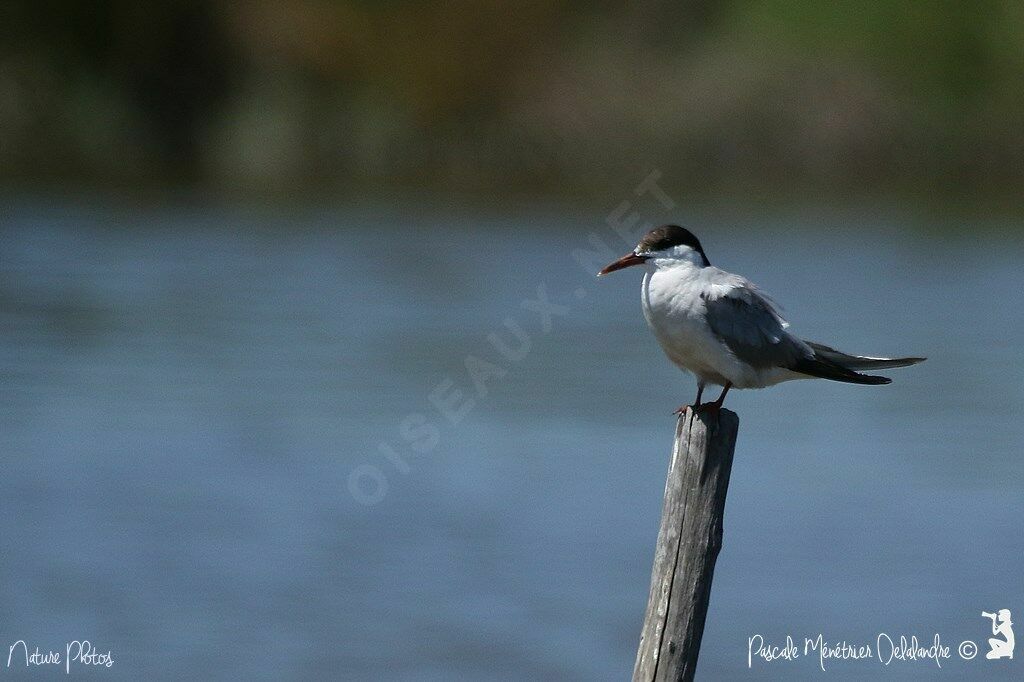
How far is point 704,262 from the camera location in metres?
6.50

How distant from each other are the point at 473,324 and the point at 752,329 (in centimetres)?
1287

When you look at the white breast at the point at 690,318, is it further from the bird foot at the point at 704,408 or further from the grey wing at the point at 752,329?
the bird foot at the point at 704,408

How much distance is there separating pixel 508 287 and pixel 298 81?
15815mm

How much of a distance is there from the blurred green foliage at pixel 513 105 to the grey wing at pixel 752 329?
2629cm

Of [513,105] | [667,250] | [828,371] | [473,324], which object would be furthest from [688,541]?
[513,105]

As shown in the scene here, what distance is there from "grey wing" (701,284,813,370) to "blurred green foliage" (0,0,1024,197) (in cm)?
2629

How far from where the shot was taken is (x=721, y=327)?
622cm

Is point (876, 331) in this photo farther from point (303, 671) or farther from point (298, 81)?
point (298, 81)

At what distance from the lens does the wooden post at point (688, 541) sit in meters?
5.31

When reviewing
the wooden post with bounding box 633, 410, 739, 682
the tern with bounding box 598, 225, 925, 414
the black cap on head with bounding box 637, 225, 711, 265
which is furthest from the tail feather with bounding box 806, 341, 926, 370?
the wooden post with bounding box 633, 410, 739, 682

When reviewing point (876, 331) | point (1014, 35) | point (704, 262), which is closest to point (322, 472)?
point (704, 262)

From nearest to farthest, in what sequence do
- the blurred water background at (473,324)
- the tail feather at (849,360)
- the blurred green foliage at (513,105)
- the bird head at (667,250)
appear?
the tail feather at (849,360), the bird head at (667,250), the blurred water background at (473,324), the blurred green foliage at (513,105)

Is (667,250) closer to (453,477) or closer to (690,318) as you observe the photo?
(690,318)

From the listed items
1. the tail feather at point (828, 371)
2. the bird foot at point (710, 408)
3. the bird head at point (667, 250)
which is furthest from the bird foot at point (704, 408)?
the bird head at point (667, 250)
